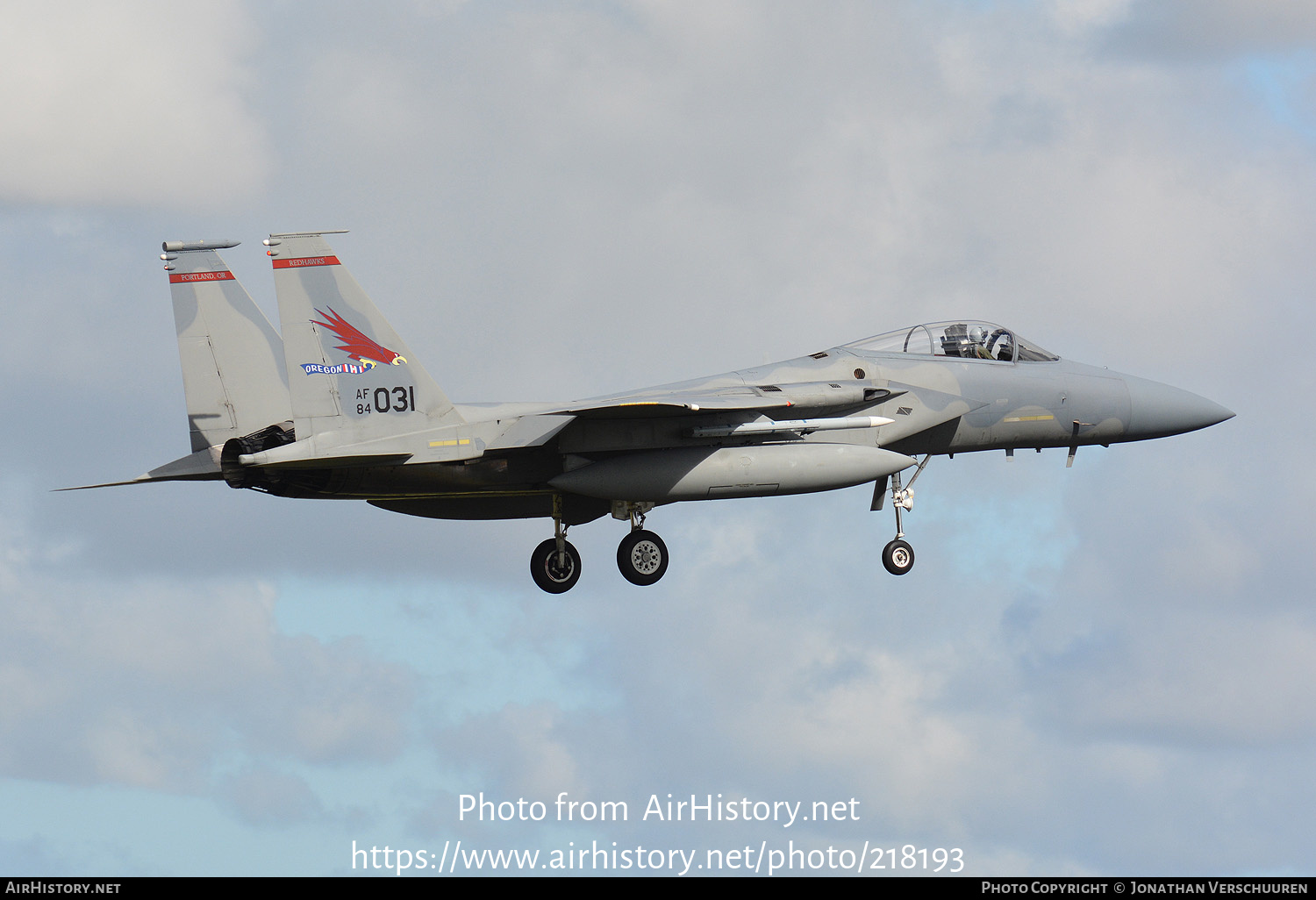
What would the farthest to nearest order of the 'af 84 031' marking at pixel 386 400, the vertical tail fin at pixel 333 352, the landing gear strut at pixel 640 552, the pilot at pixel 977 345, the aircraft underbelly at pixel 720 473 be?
the pilot at pixel 977 345
the landing gear strut at pixel 640 552
the aircraft underbelly at pixel 720 473
the 'af 84 031' marking at pixel 386 400
the vertical tail fin at pixel 333 352

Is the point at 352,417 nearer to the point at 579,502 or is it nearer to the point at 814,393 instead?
the point at 579,502

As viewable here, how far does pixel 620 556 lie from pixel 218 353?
21.7 ft

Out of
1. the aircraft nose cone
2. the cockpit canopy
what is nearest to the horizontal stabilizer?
the cockpit canopy

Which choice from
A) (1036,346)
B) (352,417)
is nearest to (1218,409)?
(1036,346)

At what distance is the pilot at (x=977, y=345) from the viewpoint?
2567 cm

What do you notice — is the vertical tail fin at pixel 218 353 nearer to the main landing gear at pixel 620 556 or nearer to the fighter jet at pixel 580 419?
the fighter jet at pixel 580 419

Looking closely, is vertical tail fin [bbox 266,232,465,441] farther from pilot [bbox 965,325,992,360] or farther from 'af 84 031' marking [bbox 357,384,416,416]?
pilot [bbox 965,325,992,360]

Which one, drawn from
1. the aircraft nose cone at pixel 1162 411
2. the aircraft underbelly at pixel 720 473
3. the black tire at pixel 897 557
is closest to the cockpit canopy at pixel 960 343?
the aircraft nose cone at pixel 1162 411

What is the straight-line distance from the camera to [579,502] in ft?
82.5

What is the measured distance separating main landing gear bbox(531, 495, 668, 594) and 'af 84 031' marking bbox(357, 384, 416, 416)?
320 centimetres

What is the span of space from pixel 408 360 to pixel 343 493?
6.78 ft

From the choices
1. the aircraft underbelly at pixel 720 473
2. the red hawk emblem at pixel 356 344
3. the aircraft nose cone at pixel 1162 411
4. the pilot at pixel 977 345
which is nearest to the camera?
the red hawk emblem at pixel 356 344

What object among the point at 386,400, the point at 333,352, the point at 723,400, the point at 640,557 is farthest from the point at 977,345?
the point at 333,352

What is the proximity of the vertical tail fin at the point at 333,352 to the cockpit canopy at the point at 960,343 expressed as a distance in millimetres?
7194
